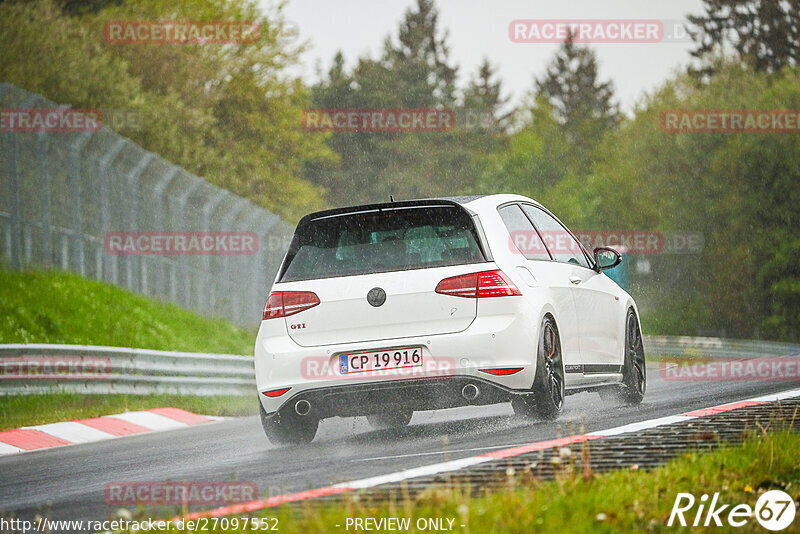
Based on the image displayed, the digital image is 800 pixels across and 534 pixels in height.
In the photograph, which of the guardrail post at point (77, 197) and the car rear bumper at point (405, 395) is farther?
the guardrail post at point (77, 197)

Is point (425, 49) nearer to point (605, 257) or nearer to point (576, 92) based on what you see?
point (576, 92)

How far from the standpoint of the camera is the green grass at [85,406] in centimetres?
1302

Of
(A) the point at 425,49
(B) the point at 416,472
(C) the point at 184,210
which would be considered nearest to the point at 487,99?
(A) the point at 425,49

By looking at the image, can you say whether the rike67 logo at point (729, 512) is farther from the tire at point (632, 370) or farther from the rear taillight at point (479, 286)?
the tire at point (632, 370)

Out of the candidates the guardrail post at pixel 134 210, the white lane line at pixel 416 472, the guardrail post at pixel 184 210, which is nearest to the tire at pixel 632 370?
the white lane line at pixel 416 472

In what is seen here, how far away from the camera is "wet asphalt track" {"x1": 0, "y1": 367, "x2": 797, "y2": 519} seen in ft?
23.5

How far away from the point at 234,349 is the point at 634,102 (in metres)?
58.6

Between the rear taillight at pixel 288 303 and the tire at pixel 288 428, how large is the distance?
689 mm

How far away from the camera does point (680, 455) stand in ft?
21.7

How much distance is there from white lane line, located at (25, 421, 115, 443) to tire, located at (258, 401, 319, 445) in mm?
3559

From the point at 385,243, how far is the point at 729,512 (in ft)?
13.7

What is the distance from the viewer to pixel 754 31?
69.9 m

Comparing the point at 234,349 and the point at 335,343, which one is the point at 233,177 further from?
the point at 335,343

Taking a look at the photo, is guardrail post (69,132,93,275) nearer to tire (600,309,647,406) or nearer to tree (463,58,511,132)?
tire (600,309,647,406)
